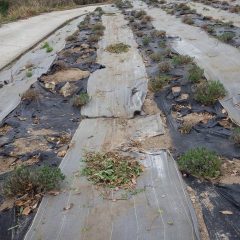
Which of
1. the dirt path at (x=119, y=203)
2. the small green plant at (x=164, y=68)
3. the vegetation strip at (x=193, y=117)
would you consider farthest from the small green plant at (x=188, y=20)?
the dirt path at (x=119, y=203)

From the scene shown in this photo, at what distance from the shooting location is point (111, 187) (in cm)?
491

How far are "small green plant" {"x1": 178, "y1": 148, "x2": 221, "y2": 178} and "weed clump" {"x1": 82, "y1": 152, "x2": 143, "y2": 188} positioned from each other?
625 mm

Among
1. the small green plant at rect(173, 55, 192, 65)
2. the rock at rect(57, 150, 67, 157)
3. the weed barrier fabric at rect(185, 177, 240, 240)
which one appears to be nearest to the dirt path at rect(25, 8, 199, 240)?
the rock at rect(57, 150, 67, 157)

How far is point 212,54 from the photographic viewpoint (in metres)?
10.6

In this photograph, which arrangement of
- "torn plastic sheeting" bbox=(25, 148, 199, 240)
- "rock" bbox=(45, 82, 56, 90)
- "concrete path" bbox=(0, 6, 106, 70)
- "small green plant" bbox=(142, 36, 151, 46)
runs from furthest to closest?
"concrete path" bbox=(0, 6, 106, 70) < "small green plant" bbox=(142, 36, 151, 46) < "rock" bbox=(45, 82, 56, 90) < "torn plastic sheeting" bbox=(25, 148, 199, 240)

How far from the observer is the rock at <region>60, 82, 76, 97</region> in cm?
861

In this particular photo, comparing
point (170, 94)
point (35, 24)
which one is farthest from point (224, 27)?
point (35, 24)

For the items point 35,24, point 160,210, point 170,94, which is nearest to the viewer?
point 160,210

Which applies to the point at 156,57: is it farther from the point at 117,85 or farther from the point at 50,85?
the point at 50,85

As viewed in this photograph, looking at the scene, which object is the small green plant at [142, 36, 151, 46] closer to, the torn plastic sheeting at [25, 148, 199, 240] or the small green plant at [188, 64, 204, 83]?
the small green plant at [188, 64, 204, 83]

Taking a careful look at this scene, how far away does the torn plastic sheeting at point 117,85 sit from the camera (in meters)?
7.54

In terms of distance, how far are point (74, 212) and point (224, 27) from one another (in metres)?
11.1

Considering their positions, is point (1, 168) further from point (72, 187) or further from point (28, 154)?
point (72, 187)

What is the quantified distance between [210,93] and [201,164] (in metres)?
2.57
